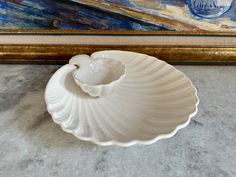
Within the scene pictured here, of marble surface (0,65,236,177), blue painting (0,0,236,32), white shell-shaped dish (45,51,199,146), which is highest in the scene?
blue painting (0,0,236,32)

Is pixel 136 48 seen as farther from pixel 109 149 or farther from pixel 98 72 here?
pixel 109 149

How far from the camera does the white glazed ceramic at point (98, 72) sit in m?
0.43

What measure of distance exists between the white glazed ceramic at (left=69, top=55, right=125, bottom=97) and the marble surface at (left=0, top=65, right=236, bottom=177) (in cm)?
9

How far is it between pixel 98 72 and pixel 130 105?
0.31 ft

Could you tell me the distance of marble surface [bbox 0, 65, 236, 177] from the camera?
33 cm

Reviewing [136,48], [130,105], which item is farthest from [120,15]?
[130,105]

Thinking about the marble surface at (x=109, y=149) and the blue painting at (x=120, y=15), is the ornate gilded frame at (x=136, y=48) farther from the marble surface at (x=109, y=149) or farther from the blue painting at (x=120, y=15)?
the marble surface at (x=109, y=149)

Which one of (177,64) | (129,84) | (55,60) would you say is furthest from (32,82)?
(177,64)

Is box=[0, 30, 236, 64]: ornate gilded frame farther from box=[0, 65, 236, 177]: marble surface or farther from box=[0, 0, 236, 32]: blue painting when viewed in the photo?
box=[0, 65, 236, 177]: marble surface

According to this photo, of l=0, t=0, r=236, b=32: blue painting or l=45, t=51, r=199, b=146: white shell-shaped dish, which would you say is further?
l=0, t=0, r=236, b=32: blue painting

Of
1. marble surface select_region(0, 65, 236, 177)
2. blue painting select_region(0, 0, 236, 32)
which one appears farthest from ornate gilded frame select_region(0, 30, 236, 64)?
marble surface select_region(0, 65, 236, 177)

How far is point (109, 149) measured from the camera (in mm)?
358

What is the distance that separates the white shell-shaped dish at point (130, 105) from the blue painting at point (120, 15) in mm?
75

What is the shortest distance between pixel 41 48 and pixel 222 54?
40 cm
